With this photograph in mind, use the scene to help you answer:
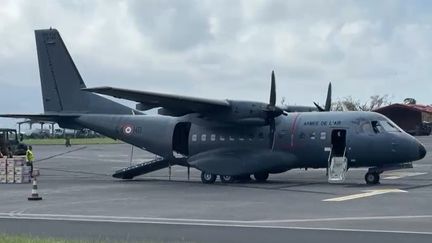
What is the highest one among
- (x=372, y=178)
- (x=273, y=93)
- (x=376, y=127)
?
(x=273, y=93)

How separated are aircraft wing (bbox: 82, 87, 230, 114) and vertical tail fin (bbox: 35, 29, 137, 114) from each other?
558 centimetres

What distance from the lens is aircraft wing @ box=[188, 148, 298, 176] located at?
91.5ft

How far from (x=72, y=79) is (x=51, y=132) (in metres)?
118

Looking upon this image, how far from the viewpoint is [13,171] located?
102ft

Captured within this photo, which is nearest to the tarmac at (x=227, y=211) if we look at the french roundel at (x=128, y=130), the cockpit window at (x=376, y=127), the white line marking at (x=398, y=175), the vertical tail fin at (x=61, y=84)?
the white line marking at (x=398, y=175)

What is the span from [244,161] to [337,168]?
3.75 meters

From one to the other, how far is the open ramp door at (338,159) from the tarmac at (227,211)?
0.44 metres

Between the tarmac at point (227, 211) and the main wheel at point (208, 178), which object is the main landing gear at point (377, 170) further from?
the main wheel at point (208, 178)

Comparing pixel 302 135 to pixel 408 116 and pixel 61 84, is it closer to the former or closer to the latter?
pixel 61 84

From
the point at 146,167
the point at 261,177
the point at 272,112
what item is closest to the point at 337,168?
the point at 272,112

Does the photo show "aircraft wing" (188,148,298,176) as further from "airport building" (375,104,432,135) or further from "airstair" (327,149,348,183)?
"airport building" (375,104,432,135)

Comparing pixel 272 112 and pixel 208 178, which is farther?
pixel 208 178

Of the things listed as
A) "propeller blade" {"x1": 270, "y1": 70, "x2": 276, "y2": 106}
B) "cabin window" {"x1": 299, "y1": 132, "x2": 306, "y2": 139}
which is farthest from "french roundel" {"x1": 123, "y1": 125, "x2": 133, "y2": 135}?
"cabin window" {"x1": 299, "y1": 132, "x2": 306, "y2": 139}

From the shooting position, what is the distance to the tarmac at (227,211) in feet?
45.3
